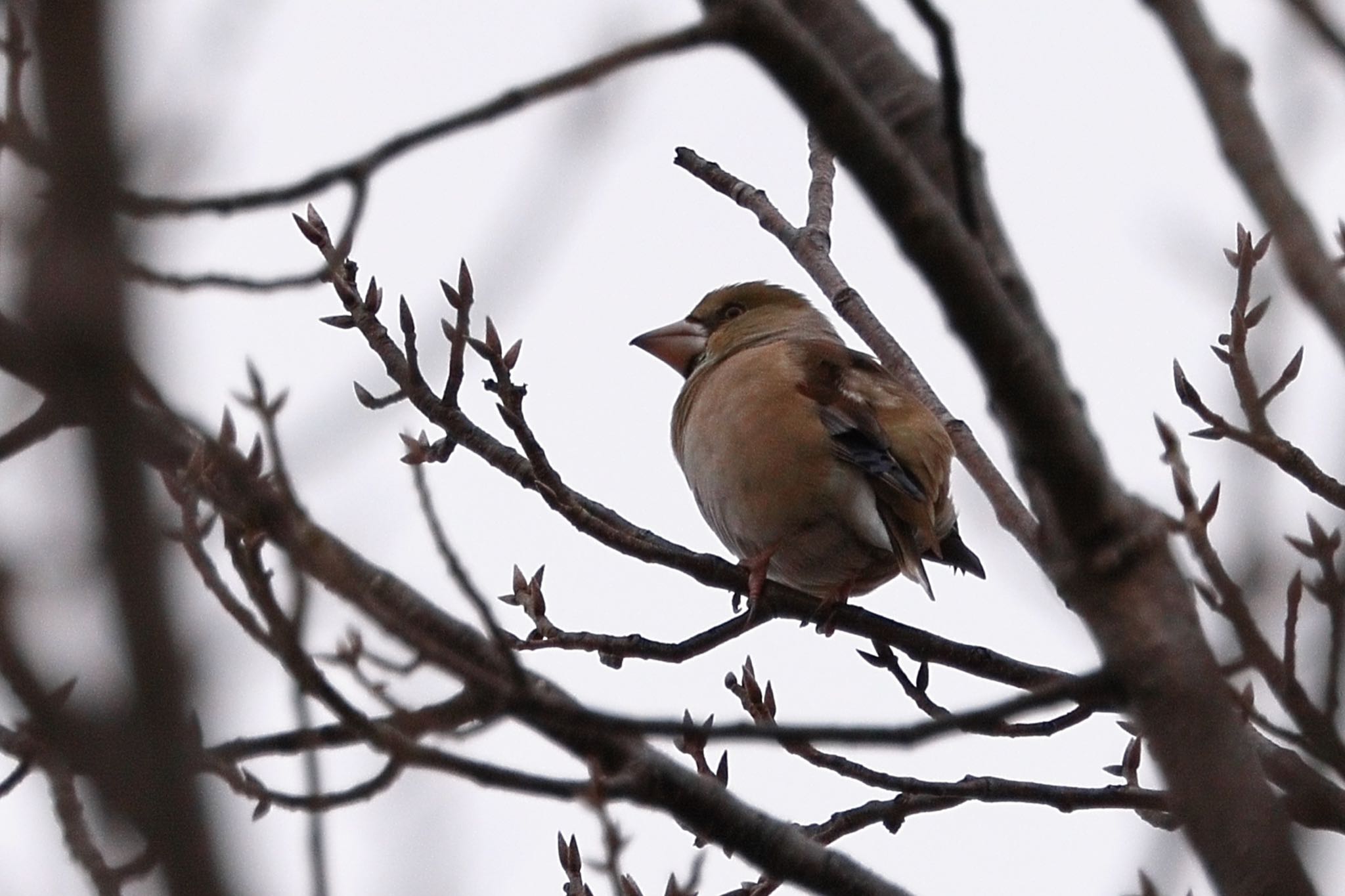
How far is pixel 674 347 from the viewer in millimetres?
7957

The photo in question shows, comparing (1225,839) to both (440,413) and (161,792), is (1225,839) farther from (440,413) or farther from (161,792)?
(440,413)

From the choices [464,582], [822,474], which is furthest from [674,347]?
[464,582]

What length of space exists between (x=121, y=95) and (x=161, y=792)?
544 mm

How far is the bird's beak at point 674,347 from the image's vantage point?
7.94 metres

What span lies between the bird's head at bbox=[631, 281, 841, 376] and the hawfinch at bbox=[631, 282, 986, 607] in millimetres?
872

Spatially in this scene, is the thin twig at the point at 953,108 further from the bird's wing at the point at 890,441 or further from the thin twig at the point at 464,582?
the bird's wing at the point at 890,441

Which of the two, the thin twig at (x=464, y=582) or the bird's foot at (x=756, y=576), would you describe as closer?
the thin twig at (x=464, y=582)

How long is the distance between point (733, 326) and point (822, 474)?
1.91 meters

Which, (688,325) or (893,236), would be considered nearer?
(893,236)

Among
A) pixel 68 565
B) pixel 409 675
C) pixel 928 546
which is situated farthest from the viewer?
pixel 928 546

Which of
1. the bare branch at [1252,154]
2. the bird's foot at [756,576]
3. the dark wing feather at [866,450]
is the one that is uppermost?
the dark wing feather at [866,450]

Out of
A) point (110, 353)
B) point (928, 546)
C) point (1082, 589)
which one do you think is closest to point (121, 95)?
point (110, 353)

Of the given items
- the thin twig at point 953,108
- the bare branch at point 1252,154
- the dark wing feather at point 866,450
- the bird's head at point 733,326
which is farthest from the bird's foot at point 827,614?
the bare branch at point 1252,154

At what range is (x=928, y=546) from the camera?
6195 millimetres
